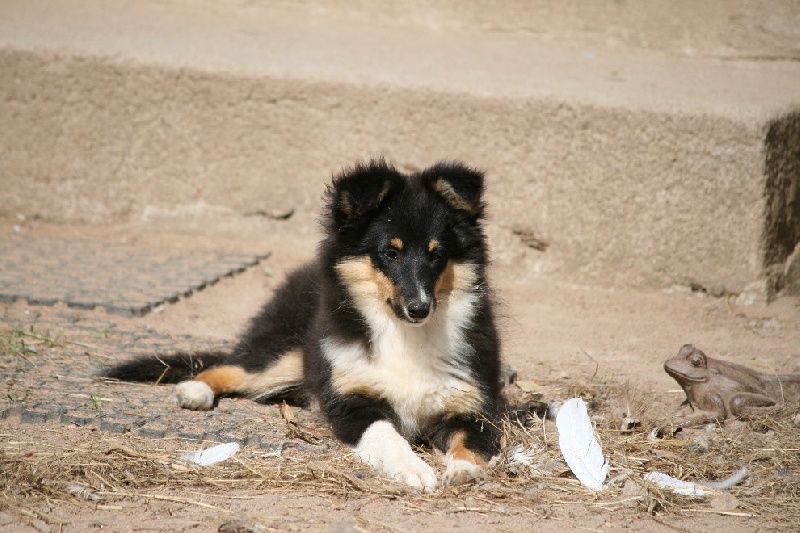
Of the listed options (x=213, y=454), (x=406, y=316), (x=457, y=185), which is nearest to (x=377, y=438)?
(x=406, y=316)

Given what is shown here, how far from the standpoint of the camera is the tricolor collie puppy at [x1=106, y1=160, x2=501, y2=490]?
4441mm

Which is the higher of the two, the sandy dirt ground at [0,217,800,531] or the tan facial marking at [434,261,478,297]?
the tan facial marking at [434,261,478,297]

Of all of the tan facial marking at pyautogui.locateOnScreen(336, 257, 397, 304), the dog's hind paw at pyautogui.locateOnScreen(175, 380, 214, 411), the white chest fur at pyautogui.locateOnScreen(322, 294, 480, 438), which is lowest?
the dog's hind paw at pyautogui.locateOnScreen(175, 380, 214, 411)

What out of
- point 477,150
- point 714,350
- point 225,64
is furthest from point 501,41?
point 714,350

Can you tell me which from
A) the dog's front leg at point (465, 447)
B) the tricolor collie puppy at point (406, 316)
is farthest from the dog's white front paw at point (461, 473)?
the tricolor collie puppy at point (406, 316)

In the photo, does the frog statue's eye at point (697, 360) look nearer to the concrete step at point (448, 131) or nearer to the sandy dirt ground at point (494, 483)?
Answer: the sandy dirt ground at point (494, 483)

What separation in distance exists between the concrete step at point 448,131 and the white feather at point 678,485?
3.20m

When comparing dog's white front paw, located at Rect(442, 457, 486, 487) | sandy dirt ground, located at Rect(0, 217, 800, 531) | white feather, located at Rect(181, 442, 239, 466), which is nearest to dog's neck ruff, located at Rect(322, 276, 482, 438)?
sandy dirt ground, located at Rect(0, 217, 800, 531)

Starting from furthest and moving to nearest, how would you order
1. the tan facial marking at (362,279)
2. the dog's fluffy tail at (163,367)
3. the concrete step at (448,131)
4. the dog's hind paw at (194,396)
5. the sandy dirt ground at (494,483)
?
the concrete step at (448,131) → the dog's fluffy tail at (163,367) → the dog's hind paw at (194,396) → the tan facial marking at (362,279) → the sandy dirt ground at (494,483)

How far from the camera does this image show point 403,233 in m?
4.44

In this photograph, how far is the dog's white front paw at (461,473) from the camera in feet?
13.3

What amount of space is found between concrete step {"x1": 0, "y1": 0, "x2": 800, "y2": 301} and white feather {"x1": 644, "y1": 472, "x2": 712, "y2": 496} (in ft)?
10.5

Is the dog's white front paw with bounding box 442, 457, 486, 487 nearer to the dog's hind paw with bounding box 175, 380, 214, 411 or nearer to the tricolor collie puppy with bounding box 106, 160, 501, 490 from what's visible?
the tricolor collie puppy with bounding box 106, 160, 501, 490

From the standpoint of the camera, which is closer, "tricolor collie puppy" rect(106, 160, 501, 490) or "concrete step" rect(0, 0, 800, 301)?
"tricolor collie puppy" rect(106, 160, 501, 490)
